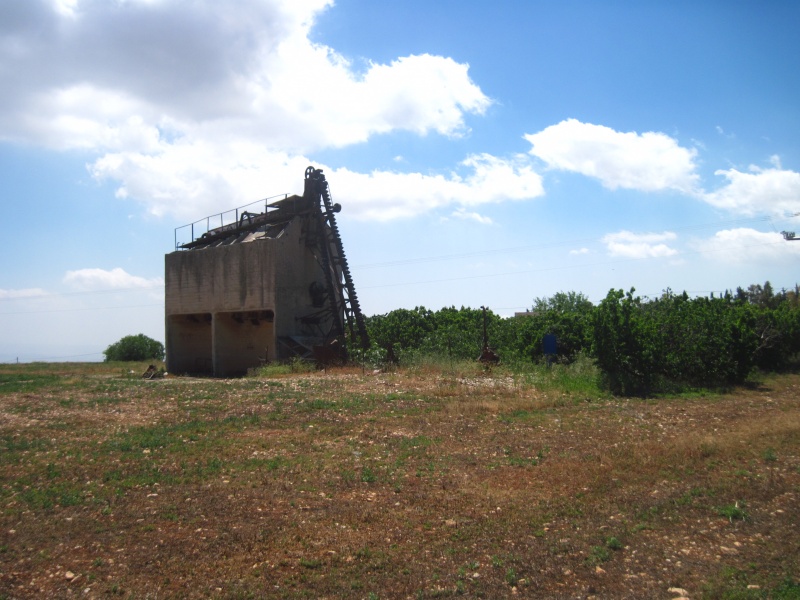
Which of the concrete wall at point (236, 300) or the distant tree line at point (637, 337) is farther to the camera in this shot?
the concrete wall at point (236, 300)

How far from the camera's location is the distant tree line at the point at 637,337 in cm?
1786

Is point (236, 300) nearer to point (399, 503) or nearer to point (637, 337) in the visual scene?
point (637, 337)

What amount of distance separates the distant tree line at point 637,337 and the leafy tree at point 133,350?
28183 mm

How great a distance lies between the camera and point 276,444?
1063 cm

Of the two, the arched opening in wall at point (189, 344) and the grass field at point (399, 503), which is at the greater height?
the arched opening in wall at point (189, 344)

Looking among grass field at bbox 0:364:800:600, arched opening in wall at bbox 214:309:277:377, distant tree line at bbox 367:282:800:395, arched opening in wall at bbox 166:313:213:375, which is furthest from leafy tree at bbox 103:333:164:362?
grass field at bbox 0:364:800:600

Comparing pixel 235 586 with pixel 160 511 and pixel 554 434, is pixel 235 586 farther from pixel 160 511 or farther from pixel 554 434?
pixel 554 434

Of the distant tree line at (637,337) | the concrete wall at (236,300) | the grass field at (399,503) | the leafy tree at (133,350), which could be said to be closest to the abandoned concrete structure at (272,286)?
the concrete wall at (236,300)

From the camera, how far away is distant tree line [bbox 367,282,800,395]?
58.6 feet

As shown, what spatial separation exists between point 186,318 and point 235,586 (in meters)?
29.1

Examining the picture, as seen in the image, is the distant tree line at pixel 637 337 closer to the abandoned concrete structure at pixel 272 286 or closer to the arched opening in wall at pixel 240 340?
the abandoned concrete structure at pixel 272 286

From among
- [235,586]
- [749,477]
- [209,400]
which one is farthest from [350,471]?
[209,400]

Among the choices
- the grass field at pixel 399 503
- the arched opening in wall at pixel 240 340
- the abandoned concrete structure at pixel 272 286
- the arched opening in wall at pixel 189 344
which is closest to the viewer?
the grass field at pixel 399 503

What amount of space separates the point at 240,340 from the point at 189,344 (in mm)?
4177
